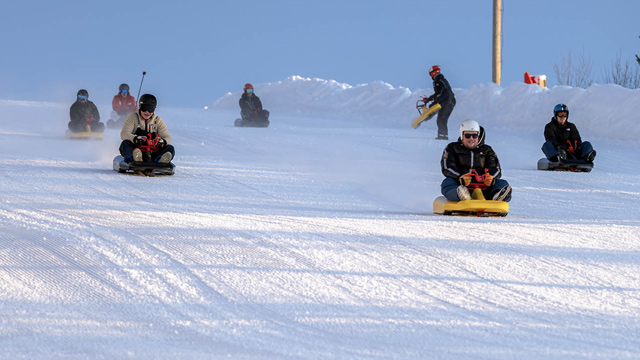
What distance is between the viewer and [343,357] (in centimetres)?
411

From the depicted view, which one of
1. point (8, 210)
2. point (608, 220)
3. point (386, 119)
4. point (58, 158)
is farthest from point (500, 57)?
point (8, 210)

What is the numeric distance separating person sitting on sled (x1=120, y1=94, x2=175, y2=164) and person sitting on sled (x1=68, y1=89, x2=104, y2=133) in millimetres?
6328

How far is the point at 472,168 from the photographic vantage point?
30.2ft

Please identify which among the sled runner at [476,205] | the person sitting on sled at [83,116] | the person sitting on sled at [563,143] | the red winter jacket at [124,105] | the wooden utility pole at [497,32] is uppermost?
the wooden utility pole at [497,32]

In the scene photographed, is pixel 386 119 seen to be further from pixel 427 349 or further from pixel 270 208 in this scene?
pixel 427 349

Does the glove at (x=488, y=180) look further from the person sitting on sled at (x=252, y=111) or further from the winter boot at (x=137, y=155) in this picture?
the person sitting on sled at (x=252, y=111)

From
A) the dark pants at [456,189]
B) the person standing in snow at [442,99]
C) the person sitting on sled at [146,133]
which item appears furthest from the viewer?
the person standing in snow at [442,99]

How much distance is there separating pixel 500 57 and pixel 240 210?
20.9 metres

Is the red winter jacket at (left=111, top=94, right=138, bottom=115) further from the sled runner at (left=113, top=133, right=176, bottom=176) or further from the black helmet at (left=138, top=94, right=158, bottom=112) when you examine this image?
the sled runner at (left=113, top=133, right=176, bottom=176)

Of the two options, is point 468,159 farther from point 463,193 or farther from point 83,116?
point 83,116

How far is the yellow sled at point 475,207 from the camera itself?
8609 mm

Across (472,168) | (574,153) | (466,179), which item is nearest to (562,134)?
(574,153)

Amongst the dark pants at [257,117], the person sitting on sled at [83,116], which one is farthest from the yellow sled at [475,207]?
the dark pants at [257,117]

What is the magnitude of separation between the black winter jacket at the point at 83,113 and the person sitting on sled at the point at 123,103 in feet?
11.2
